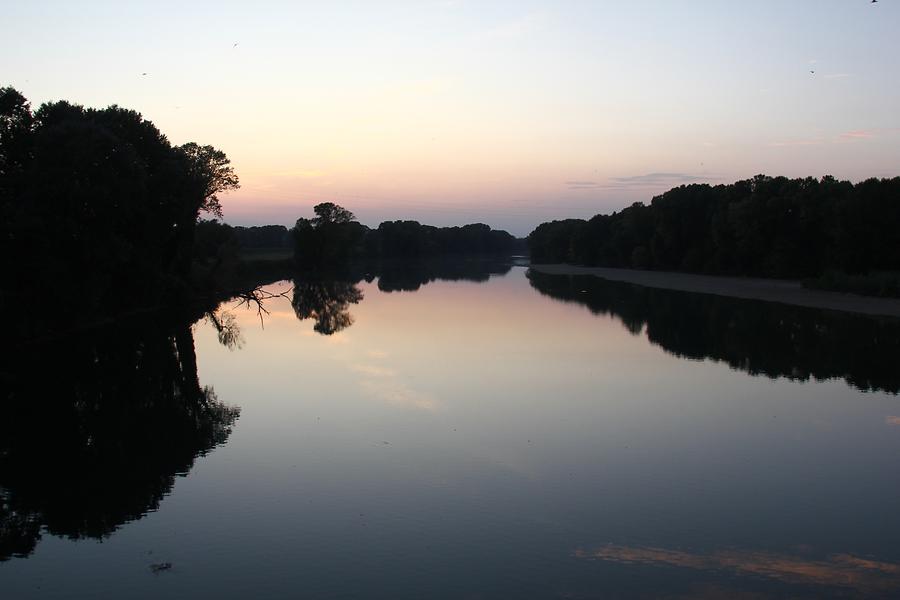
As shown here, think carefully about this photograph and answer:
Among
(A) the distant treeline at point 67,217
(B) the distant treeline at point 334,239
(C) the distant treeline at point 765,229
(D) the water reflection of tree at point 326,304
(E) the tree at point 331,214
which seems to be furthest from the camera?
(E) the tree at point 331,214

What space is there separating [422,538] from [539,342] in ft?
65.9

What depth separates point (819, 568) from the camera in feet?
28.9

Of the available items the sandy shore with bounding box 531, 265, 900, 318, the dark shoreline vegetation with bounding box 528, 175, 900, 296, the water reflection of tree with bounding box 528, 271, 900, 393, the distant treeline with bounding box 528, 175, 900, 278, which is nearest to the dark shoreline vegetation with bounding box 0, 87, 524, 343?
the water reflection of tree with bounding box 528, 271, 900, 393

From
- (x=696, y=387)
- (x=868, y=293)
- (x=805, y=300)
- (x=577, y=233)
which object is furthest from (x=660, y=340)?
(x=577, y=233)

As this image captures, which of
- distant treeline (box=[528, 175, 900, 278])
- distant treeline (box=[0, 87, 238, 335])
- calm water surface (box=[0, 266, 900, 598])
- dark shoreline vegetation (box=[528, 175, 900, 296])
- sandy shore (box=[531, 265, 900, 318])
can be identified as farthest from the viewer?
distant treeline (box=[528, 175, 900, 278])

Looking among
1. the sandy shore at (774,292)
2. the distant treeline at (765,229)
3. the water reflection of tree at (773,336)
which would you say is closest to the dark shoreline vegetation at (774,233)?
the distant treeline at (765,229)

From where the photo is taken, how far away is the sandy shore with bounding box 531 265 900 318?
40.7 meters

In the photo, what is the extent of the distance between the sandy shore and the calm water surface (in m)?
15.8

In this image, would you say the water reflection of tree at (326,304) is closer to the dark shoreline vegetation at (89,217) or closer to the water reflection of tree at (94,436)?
the dark shoreline vegetation at (89,217)

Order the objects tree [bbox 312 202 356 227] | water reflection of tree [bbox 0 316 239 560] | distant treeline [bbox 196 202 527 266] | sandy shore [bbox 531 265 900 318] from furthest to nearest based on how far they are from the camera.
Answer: tree [bbox 312 202 356 227]
distant treeline [bbox 196 202 527 266]
sandy shore [bbox 531 265 900 318]
water reflection of tree [bbox 0 316 239 560]

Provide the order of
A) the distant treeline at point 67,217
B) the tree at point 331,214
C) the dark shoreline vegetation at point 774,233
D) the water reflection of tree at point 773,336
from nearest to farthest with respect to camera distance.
Result: 1. the water reflection of tree at point 773,336
2. the distant treeline at point 67,217
3. the dark shoreline vegetation at point 774,233
4. the tree at point 331,214

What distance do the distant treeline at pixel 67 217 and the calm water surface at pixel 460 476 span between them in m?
4.70

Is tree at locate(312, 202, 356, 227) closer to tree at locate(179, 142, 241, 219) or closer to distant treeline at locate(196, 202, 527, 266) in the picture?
distant treeline at locate(196, 202, 527, 266)

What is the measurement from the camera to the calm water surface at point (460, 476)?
8.86 m
